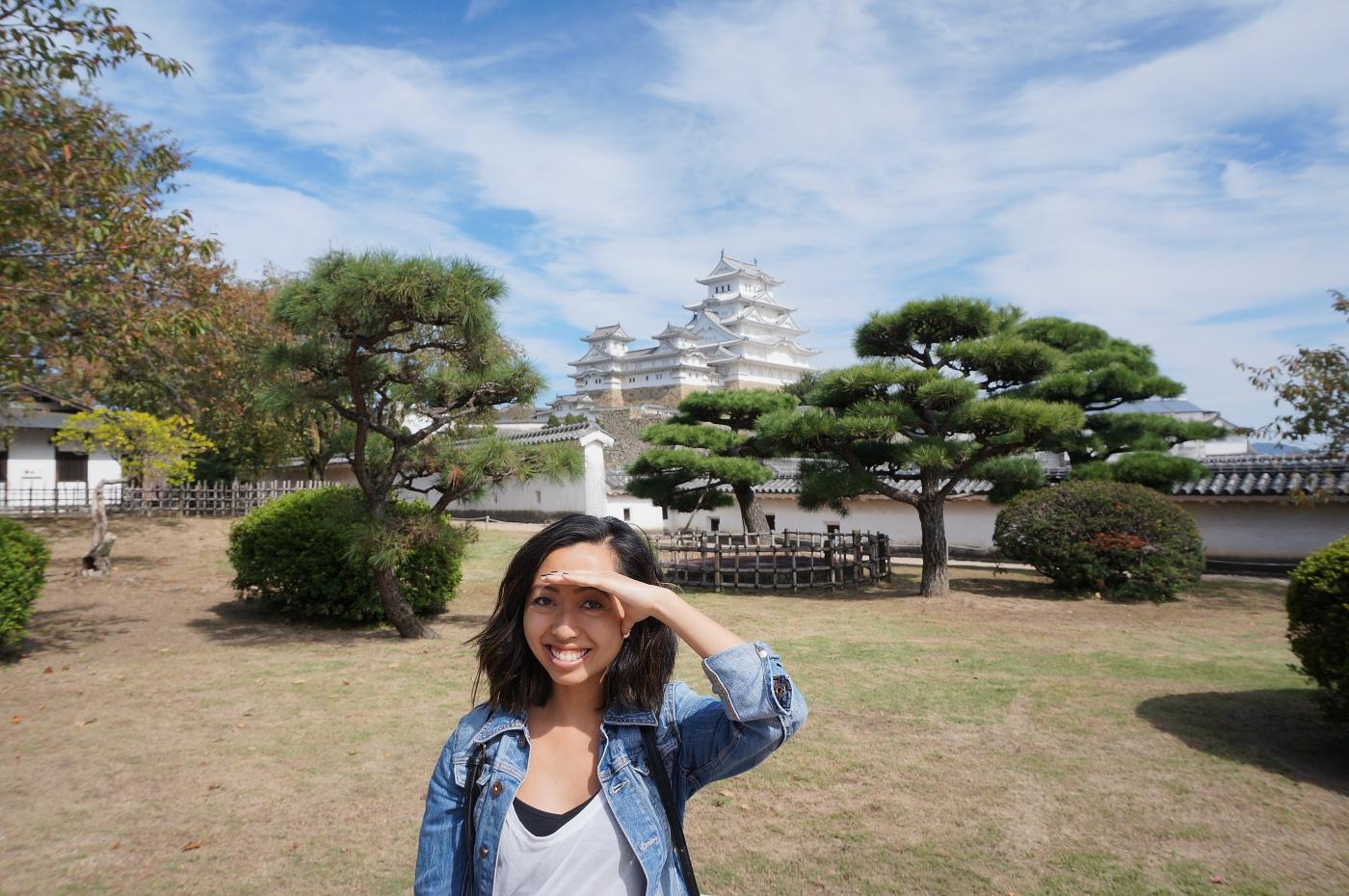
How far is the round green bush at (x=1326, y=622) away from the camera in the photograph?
4.56 m

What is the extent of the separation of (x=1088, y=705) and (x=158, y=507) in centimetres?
1947

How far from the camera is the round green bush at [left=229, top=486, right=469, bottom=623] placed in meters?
8.80

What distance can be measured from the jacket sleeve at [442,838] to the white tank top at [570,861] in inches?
3.9

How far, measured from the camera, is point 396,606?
839 cm

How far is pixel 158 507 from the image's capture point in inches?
734

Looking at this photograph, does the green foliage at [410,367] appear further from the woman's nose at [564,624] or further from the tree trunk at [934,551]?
the tree trunk at [934,551]

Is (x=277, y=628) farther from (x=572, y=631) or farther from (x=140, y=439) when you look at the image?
(x=572, y=631)

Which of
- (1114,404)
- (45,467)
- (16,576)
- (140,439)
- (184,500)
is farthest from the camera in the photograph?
(45,467)

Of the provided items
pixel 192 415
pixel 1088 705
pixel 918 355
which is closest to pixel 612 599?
pixel 1088 705

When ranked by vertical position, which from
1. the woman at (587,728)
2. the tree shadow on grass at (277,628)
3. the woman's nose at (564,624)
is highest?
the woman's nose at (564,624)

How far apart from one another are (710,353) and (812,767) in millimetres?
46133

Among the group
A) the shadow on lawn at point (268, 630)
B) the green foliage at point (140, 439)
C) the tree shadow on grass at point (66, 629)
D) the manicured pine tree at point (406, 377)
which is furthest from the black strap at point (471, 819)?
the green foliage at point (140, 439)

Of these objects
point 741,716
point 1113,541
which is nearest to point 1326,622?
point 741,716

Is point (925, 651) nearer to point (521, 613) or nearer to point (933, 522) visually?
point (933, 522)
